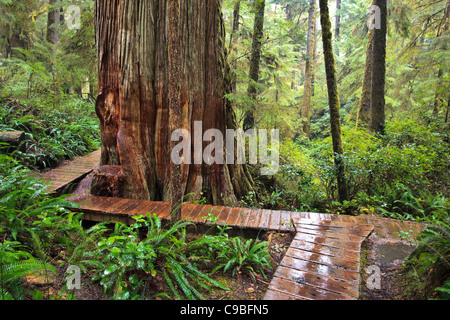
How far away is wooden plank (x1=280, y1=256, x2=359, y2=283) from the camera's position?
8.17 feet

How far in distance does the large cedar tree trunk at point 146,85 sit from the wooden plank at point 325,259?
1945 millimetres

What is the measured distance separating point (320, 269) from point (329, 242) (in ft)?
2.04

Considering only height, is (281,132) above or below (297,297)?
above

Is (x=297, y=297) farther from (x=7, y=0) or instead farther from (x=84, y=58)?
(x=7, y=0)

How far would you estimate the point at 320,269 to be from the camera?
2.62 m

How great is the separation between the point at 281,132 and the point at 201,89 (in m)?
4.68

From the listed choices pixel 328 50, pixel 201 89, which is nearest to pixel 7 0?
A: pixel 201 89

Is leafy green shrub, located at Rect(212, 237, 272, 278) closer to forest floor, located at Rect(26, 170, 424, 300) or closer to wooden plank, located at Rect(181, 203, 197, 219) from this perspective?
forest floor, located at Rect(26, 170, 424, 300)

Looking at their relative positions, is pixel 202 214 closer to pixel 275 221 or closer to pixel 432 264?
pixel 275 221

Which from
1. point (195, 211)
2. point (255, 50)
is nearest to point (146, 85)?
point (195, 211)

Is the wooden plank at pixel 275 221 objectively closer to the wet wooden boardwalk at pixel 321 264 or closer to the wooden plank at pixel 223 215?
the wet wooden boardwalk at pixel 321 264

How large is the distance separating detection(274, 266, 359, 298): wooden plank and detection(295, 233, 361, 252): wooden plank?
68 centimetres

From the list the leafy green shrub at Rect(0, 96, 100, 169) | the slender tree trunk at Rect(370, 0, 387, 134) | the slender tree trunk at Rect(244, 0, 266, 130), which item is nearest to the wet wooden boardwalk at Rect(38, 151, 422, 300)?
the leafy green shrub at Rect(0, 96, 100, 169)

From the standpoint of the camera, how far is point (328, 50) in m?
4.73
